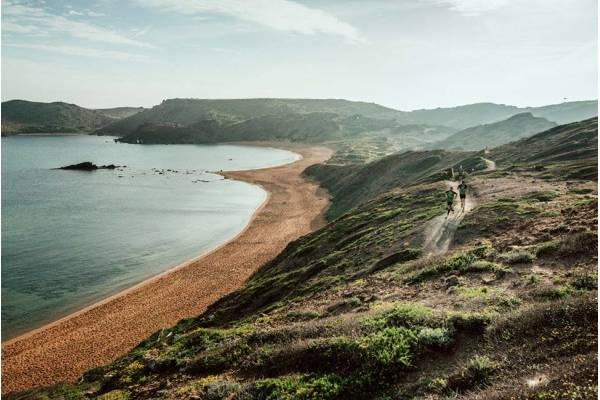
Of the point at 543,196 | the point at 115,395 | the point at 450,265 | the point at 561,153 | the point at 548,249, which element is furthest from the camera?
the point at 561,153

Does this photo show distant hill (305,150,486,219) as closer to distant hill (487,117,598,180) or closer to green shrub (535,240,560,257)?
distant hill (487,117,598,180)

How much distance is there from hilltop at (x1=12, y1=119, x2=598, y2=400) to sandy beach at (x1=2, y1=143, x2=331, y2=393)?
4.71 m

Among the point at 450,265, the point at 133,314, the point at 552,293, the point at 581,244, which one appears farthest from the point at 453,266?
the point at 133,314

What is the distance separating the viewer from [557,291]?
13.3m

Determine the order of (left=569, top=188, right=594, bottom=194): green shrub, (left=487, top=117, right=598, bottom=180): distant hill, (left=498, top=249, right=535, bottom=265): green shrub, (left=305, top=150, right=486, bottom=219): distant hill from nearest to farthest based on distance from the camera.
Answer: (left=498, top=249, right=535, bottom=265): green shrub
(left=569, top=188, right=594, bottom=194): green shrub
(left=487, top=117, right=598, bottom=180): distant hill
(left=305, top=150, right=486, bottom=219): distant hill

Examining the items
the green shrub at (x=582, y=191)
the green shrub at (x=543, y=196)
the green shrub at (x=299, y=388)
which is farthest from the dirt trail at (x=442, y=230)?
the green shrub at (x=299, y=388)

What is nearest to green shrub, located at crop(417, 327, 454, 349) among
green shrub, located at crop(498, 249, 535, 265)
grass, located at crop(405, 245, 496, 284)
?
grass, located at crop(405, 245, 496, 284)

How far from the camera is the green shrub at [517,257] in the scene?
1741 cm

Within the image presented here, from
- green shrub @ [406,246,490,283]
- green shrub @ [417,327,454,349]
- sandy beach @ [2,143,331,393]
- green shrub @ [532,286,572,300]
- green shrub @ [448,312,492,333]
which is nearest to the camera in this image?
green shrub @ [417,327,454,349]

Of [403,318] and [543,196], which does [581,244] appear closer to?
[403,318]

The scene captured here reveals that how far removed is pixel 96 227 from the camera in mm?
61156

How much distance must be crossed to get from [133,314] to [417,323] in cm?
2836

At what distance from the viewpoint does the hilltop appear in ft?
33.5

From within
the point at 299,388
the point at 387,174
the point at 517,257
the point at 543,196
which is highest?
the point at 387,174
